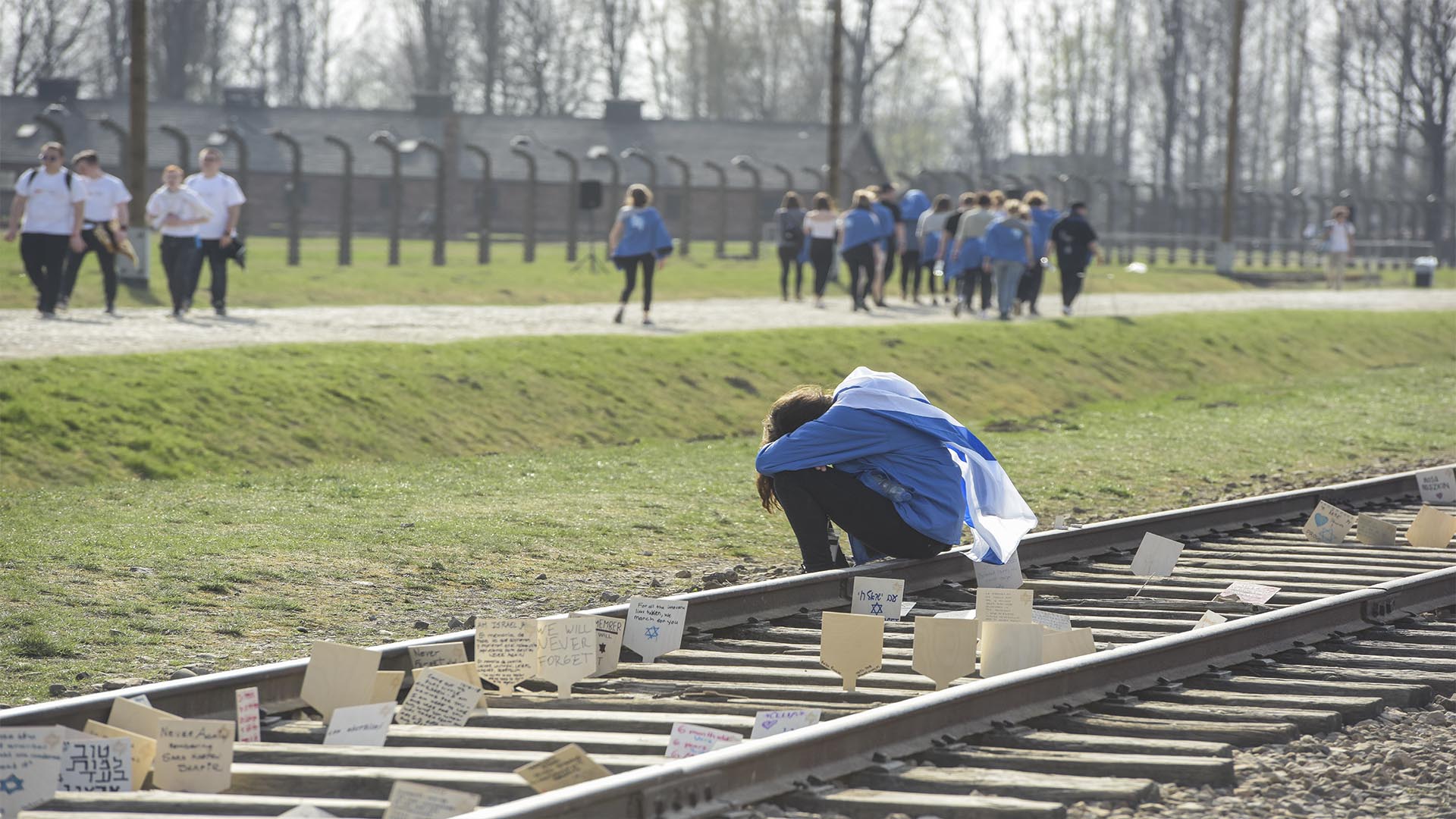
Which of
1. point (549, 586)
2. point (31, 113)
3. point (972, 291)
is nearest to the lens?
point (549, 586)

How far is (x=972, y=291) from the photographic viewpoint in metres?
26.3

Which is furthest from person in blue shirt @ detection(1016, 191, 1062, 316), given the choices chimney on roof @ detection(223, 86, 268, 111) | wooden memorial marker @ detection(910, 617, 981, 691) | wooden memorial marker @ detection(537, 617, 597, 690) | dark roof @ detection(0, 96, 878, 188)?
chimney on roof @ detection(223, 86, 268, 111)

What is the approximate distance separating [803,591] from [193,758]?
10.8 feet

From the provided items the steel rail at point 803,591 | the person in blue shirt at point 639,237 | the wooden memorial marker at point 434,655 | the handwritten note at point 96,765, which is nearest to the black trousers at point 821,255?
the person in blue shirt at point 639,237

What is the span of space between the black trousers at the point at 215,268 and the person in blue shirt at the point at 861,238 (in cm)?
831

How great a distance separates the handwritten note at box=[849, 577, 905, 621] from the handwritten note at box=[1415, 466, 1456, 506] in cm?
555

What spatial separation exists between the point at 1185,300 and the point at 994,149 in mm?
67262

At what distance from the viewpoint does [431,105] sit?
66.3 meters

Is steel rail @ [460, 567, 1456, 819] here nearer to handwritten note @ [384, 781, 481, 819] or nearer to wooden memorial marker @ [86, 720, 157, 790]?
handwritten note @ [384, 781, 481, 819]

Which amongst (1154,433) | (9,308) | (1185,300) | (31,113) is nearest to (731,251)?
(1185,300)

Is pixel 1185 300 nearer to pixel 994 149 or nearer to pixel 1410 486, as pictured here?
pixel 1410 486

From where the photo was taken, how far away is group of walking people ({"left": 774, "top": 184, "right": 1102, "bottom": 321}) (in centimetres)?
2472

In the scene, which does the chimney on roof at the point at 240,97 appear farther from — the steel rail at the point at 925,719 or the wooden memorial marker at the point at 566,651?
the wooden memorial marker at the point at 566,651

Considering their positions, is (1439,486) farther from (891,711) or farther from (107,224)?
(107,224)
